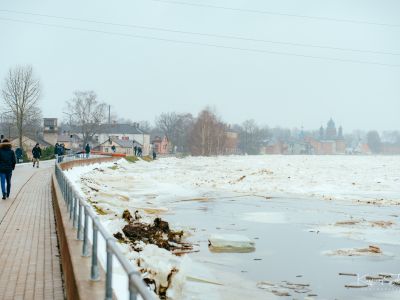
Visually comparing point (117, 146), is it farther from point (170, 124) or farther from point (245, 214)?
point (245, 214)

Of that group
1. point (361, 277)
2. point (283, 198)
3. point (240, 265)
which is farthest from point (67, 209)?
point (283, 198)

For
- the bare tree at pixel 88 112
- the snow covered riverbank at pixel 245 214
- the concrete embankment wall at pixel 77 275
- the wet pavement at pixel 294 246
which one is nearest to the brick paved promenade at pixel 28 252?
the concrete embankment wall at pixel 77 275

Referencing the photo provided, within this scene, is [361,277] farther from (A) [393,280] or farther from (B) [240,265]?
→ (B) [240,265]

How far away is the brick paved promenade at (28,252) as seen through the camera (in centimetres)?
668

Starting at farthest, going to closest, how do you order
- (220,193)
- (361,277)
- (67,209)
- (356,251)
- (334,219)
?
(220,193), (334,219), (356,251), (361,277), (67,209)

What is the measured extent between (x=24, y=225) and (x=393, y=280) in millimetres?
8026

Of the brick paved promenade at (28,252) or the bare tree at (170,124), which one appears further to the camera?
the bare tree at (170,124)

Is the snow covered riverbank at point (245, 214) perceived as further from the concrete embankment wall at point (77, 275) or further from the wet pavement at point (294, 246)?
the concrete embankment wall at point (77, 275)

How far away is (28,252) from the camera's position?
28.9 feet

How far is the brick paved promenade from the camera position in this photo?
668 cm

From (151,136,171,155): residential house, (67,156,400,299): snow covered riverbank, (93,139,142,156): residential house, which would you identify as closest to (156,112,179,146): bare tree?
(151,136,171,155): residential house

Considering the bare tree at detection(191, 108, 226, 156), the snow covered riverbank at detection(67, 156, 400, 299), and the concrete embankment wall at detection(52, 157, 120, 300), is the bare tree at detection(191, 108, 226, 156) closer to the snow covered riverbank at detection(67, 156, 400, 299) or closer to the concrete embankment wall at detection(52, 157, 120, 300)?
the snow covered riverbank at detection(67, 156, 400, 299)

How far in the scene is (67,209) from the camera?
34.9ft

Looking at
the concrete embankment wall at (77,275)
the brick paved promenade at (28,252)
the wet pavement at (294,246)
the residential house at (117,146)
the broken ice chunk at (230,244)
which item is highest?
the residential house at (117,146)
